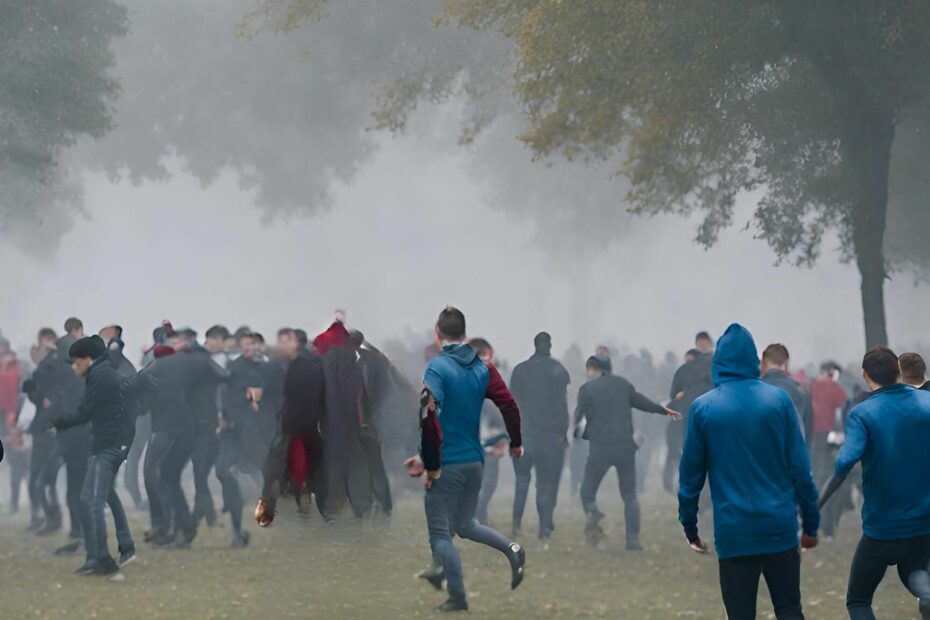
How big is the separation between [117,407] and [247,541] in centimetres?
331

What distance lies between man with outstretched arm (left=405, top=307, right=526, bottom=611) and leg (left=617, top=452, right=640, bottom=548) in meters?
5.15

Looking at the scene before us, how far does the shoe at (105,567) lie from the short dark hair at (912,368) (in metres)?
7.22

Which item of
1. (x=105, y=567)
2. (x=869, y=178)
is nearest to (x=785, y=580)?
(x=105, y=567)

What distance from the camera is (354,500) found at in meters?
12.4

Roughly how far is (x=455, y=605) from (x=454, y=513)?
79 centimetres

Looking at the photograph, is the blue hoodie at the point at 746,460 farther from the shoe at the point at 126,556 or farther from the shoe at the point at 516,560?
the shoe at the point at 126,556

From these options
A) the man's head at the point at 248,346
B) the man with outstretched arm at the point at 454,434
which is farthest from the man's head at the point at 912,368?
the man's head at the point at 248,346

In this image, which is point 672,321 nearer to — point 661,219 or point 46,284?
point 661,219

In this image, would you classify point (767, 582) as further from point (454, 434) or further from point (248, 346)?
point (248, 346)

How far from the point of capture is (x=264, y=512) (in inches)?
458

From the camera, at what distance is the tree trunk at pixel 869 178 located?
18.5m

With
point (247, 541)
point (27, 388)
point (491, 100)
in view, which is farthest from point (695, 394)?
point (491, 100)

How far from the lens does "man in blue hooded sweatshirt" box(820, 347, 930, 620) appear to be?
774 cm

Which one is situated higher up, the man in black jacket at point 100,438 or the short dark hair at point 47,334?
the short dark hair at point 47,334
